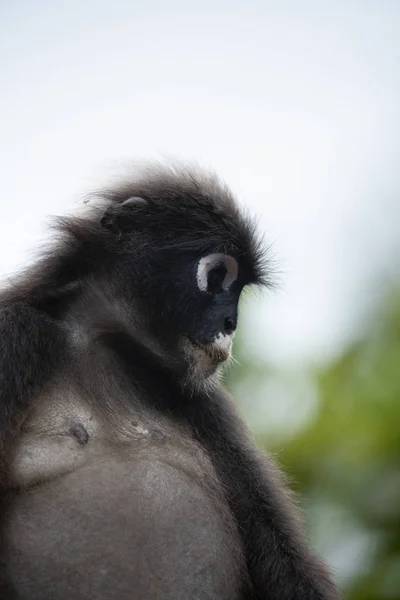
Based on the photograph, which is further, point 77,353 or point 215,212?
point 215,212

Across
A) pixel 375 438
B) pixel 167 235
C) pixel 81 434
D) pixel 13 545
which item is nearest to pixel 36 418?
pixel 81 434

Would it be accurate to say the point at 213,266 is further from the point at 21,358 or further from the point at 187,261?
the point at 21,358

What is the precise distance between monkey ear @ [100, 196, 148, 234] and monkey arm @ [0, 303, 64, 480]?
726 millimetres

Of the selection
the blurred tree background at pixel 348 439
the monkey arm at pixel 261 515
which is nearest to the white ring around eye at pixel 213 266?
the monkey arm at pixel 261 515

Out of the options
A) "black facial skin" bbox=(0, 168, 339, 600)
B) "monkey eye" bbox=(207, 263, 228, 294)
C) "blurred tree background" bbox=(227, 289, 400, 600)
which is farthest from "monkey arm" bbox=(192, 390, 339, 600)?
"blurred tree background" bbox=(227, 289, 400, 600)

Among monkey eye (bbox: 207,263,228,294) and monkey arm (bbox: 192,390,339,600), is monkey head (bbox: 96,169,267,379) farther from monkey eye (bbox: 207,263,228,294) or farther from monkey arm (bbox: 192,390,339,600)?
monkey arm (bbox: 192,390,339,600)

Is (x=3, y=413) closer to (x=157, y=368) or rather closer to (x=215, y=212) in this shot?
(x=157, y=368)

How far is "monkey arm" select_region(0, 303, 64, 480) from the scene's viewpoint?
182 inches

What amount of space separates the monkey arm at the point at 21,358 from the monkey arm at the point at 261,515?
1.00 metres

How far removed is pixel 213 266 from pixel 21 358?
1.24m

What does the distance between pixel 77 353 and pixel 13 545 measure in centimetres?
108

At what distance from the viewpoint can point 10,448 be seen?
4.63 meters

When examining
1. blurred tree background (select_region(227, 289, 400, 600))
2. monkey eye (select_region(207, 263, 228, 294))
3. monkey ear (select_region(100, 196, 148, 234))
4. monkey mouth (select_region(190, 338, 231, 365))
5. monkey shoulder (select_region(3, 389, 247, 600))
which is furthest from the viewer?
blurred tree background (select_region(227, 289, 400, 600))

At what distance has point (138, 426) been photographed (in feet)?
16.9
